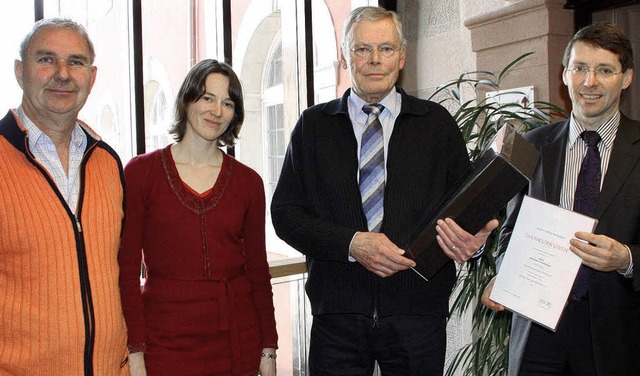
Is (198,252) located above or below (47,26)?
below

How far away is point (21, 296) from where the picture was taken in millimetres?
1577

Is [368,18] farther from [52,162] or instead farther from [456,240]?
[52,162]

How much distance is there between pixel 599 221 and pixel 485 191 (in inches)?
17.4

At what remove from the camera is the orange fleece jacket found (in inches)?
62.0

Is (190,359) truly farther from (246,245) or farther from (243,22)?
(243,22)

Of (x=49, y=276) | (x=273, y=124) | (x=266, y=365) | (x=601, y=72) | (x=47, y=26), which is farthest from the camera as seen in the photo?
(x=273, y=124)

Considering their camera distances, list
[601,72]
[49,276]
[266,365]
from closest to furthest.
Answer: [49,276]
[601,72]
[266,365]

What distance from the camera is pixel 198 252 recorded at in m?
1.98

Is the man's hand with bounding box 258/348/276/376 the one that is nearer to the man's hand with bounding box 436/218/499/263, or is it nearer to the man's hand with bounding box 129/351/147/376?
the man's hand with bounding box 129/351/147/376

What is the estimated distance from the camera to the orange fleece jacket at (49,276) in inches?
62.0

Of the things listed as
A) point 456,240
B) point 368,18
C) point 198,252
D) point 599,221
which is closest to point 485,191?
point 456,240

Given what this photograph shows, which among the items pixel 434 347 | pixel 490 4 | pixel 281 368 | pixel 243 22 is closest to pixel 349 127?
pixel 434 347

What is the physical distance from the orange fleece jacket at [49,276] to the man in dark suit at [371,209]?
654 mm

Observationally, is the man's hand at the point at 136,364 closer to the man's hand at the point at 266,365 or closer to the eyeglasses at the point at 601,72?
the man's hand at the point at 266,365
